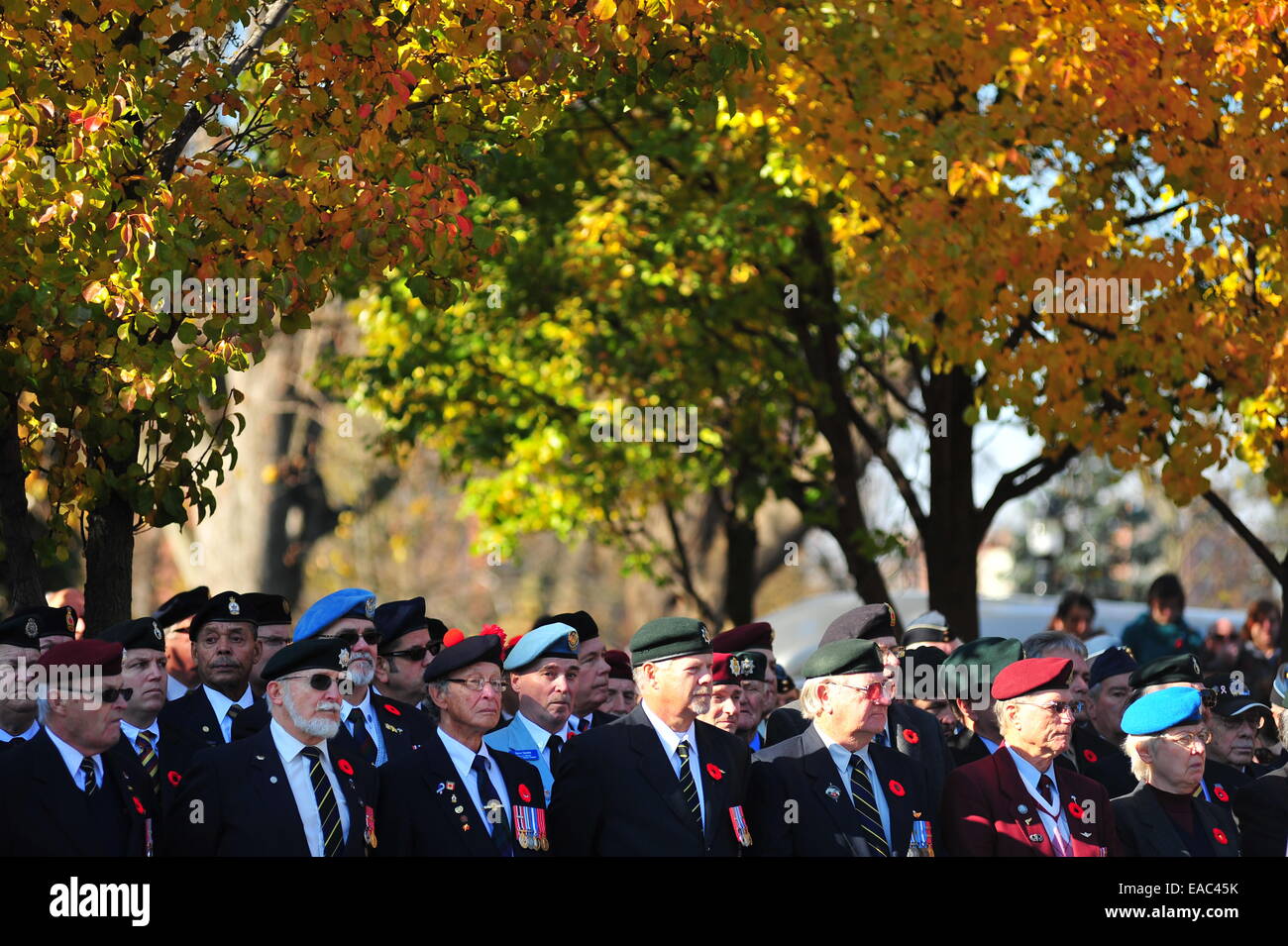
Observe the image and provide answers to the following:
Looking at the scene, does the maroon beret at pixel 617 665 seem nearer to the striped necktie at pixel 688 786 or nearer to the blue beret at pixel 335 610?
the blue beret at pixel 335 610

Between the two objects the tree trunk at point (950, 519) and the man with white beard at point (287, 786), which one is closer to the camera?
the man with white beard at point (287, 786)

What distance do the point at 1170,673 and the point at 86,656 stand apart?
4.53 metres

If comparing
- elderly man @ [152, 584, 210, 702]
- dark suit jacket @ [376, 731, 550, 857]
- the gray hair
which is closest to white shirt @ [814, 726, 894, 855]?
dark suit jacket @ [376, 731, 550, 857]

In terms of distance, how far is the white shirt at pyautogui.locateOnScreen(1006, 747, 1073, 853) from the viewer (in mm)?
6547

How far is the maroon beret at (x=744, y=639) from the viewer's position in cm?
834

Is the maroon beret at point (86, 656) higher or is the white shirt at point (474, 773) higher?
the maroon beret at point (86, 656)

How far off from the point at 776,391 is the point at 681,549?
364 cm

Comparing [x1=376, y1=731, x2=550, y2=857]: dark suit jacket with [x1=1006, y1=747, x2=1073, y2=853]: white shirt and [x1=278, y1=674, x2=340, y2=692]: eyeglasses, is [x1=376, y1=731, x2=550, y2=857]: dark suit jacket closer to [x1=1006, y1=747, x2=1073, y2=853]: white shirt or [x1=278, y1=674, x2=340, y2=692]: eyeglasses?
[x1=278, y1=674, x2=340, y2=692]: eyeglasses

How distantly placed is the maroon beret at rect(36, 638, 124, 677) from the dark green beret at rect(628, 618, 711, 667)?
1837 mm

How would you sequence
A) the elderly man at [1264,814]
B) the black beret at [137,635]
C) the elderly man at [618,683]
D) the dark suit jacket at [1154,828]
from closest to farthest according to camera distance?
the dark suit jacket at [1154,828] → the black beret at [137,635] → the elderly man at [1264,814] → the elderly man at [618,683]

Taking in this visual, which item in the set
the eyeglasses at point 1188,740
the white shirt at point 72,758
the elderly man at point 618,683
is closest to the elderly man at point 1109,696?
the eyeglasses at point 1188,740

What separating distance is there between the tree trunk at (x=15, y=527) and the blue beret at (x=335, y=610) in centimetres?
190

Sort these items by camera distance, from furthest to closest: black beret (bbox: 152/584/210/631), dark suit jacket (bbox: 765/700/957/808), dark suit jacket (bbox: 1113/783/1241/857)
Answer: black beret (bbox: 152/584/210/631), dark suit jacket (bbox: 765/700/957/808), dark suit jacket (bbox: 1113/783/1241/857)
